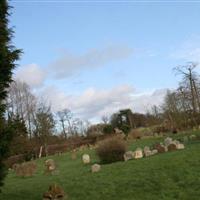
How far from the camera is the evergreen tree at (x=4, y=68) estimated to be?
43.0 ft

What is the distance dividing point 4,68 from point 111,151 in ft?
40.7

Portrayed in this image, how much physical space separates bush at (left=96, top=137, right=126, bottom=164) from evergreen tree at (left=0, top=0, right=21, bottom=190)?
11.8 meters

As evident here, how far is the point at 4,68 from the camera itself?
13609 mm

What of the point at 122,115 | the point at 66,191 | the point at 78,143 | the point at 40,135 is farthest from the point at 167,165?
the point at 122,115

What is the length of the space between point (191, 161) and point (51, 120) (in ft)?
137

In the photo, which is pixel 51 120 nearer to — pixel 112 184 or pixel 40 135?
pixel 40 135

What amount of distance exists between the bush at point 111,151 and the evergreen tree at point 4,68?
1182 cm

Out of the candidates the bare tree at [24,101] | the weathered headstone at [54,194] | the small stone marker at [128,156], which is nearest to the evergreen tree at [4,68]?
the weathered headstone at [54,194]

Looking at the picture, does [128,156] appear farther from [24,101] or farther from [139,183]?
[24,101]

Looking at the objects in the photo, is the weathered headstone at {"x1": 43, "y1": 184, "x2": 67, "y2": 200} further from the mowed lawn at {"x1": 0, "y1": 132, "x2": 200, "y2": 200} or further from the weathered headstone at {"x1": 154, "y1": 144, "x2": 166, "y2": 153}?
the weathered headstone at {"x1": 154, "y1": 144, "x2": 166, "y2": 153}

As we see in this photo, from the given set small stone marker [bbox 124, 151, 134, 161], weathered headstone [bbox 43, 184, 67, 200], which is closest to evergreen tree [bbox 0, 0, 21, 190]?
weathered headstone [bbox 43, 184, 67, 200]

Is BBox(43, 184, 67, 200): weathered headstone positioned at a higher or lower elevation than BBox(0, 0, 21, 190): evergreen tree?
lower

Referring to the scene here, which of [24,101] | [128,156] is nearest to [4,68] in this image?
[128,156]

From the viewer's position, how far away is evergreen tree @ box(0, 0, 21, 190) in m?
13.1
